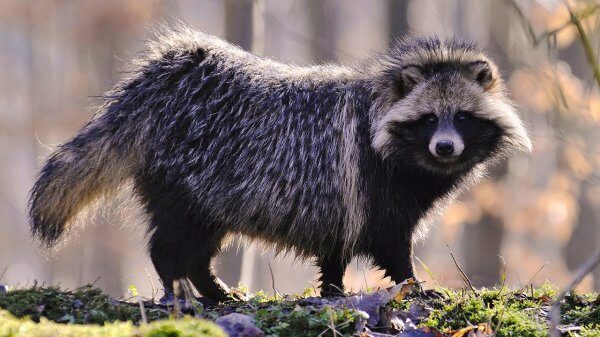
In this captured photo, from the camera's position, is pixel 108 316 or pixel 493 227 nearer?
pixel 108 316

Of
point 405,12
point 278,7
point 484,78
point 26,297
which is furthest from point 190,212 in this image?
point 278,7

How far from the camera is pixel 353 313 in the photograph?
204 inches

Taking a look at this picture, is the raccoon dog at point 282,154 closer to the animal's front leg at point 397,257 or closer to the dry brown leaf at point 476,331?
the animal's front leg at point 397,257

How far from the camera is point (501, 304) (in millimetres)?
5863

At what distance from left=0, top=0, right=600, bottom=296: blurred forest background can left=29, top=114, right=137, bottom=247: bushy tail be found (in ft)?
1.98

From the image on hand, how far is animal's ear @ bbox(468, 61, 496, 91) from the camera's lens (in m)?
7.50

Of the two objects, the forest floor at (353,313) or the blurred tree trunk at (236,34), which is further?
the blurred tree trunk at (236,34)

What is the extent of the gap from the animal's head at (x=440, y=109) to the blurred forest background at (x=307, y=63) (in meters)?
0.49

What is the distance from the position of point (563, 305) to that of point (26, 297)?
358 cm

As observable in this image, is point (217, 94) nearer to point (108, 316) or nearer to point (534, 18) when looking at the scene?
point (108, 316)

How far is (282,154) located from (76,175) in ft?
5.70

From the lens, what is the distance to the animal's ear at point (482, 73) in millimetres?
7504

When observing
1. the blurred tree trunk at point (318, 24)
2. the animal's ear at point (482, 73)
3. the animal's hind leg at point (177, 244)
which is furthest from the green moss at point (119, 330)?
the blurred tree trunk at point (318, 24)

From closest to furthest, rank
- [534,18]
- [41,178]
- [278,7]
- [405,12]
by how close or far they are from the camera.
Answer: [41,178] < [534,18] < [405,12] < [278,7]
